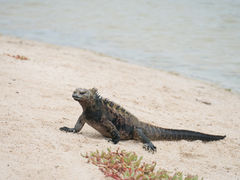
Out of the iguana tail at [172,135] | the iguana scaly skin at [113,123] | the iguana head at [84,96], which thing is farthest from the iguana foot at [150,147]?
the iguana head at [84,96]

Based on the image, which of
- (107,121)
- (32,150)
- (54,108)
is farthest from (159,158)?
(54,108)

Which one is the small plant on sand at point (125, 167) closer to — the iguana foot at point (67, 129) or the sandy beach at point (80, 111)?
the sandy beach at point (80, 111)

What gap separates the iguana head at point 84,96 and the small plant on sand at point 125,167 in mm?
1054

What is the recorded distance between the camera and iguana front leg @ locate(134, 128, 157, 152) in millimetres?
5691

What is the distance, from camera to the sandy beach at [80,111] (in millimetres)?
4426

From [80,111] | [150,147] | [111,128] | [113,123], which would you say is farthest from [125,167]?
[80,111]

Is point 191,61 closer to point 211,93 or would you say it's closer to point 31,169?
point 211,93

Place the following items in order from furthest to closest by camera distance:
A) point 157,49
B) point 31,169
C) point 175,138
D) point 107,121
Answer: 1. point 157,49
2. point 175,138
3. point 107,121
4. point 31,169

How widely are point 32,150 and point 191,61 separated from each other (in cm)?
1169

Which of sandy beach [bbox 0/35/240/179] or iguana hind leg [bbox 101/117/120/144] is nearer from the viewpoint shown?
sandy beach [bbox 0/35/240/179]

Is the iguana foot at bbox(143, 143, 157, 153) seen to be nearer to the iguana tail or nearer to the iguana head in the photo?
the iguana tail

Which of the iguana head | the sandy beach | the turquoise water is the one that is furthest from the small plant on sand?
the turquoise water

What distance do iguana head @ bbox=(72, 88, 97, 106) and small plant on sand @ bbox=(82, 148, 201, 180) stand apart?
41.5 inches

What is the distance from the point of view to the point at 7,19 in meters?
24.2
